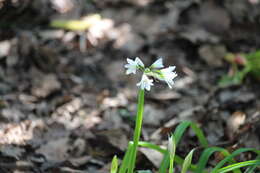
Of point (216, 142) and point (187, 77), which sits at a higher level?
point (187, 77)

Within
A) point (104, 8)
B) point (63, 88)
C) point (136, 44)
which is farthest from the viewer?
point (104, 8)

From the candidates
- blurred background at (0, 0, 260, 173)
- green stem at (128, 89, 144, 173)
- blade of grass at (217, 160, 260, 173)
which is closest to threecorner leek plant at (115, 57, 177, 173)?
green stem at (128, 89, 144, 173)

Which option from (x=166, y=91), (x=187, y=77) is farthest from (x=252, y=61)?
(x=166, y=91)

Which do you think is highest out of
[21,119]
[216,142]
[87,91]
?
[87,91]

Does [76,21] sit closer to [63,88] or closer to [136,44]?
[136,44]

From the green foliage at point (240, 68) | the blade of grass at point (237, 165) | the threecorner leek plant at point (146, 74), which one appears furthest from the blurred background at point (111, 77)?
the threecorner leek plant at point (146, 74)

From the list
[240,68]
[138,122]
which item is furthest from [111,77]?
[138,122]
